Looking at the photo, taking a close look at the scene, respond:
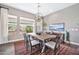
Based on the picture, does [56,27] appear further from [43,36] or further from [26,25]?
[26,25]

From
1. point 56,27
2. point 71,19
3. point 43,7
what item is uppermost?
point 43,7

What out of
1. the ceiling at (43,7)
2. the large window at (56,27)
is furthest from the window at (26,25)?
→ the large window at (56,27)

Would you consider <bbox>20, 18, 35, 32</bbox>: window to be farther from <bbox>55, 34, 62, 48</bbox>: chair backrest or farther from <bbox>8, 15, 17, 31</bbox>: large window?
<bbox>55, 34, 62, 48</bbox>: chair backrest

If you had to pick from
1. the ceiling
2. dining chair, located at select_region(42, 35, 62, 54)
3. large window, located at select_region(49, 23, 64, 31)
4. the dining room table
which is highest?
the ceiling

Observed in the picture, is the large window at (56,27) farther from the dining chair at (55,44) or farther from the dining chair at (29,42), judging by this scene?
the dining chair at (29,42)

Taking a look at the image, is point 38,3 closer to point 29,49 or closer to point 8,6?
point 8,6

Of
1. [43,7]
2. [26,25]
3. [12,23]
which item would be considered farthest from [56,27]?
[12,23]

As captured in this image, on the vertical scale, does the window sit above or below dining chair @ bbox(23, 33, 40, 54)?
above

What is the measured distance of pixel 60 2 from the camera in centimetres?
251

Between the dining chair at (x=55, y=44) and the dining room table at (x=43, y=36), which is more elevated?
the dining room table at (x=43, y=36)

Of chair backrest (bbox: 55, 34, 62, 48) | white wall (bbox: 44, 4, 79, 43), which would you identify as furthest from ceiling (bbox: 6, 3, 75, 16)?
chair backrest (bbox: 55, 34, 62, 48)

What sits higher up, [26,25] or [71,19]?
[71,19]

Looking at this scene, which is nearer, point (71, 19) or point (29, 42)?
point (71, 19)

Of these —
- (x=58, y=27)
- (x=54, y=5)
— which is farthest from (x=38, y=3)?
(x=58, y=27)
